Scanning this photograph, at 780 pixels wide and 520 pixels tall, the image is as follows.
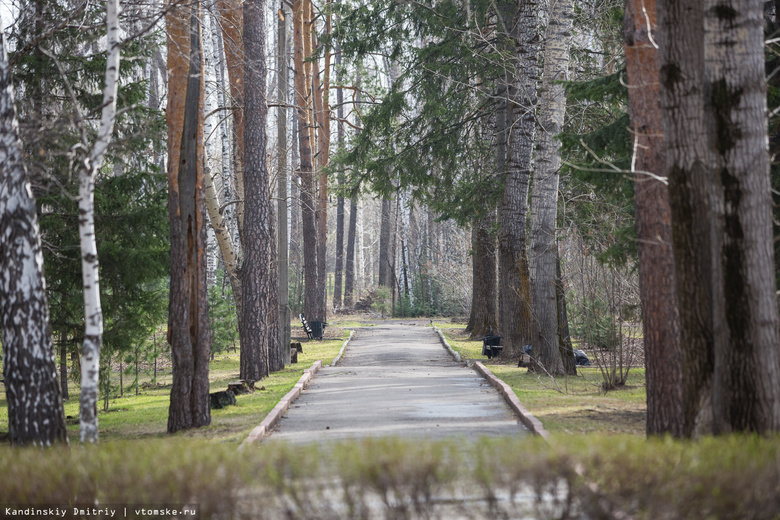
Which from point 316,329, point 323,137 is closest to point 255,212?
point 316,329

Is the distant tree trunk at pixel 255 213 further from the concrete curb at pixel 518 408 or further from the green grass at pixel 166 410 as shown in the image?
the concrete curb at pixel 518 408

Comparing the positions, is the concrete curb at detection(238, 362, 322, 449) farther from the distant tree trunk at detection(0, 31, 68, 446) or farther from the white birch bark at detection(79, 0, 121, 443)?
the distant tree trunk at detection(0, 31, 68, 446)

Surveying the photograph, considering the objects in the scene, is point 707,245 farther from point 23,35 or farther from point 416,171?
point 416,171

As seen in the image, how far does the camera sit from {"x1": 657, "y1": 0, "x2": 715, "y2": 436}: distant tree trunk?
20.0 feet

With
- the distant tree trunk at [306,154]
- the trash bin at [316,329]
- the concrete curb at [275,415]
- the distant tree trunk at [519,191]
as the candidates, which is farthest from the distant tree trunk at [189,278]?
the distant tree trunk at [306,154]

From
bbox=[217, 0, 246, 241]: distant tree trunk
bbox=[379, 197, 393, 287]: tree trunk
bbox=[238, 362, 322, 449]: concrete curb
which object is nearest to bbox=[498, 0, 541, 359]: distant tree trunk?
bbox=[238, 362, 322, 449]: concrete curb

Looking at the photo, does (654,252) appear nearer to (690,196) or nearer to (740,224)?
(690,196)

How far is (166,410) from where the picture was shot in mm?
12906

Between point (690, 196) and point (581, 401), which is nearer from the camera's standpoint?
point (690, 196)

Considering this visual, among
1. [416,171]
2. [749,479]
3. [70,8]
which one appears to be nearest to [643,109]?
[749,479]

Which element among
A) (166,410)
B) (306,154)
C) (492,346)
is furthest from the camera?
(306,154)

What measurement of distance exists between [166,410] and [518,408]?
587 cm

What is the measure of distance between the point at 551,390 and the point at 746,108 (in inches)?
313

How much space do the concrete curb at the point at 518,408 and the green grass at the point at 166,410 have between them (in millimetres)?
3317
